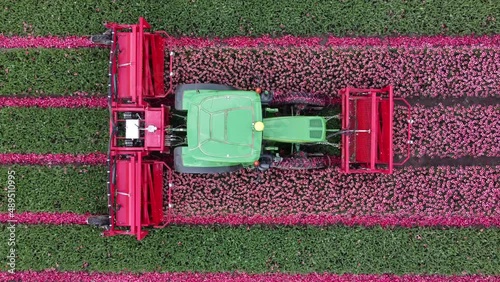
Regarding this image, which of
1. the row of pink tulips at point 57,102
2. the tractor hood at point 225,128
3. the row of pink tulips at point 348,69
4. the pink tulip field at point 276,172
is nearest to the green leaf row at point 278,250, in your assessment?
the pink tulip field at point 276,172

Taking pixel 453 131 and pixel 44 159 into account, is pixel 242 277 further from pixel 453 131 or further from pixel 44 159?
pixel 453 131

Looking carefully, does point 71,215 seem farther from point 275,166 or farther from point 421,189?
→ point 421,189

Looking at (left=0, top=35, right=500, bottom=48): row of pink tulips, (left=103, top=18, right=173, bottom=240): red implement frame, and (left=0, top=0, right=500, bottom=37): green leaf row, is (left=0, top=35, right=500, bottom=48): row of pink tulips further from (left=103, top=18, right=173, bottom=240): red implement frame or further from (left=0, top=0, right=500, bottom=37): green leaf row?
(left=103, top=18, right=173, bottom=240): red implement frame

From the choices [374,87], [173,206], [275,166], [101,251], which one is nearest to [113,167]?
[173,206]

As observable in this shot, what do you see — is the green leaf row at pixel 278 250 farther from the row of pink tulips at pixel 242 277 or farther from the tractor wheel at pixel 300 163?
the tractor wheel at pixel 300 163

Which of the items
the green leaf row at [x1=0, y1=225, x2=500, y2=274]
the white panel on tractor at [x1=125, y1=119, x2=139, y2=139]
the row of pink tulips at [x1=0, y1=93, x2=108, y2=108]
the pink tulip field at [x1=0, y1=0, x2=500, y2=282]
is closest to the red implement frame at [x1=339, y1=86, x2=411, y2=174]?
the pink tulip field at [x1=0, y1=0, x2=500, y2=282]

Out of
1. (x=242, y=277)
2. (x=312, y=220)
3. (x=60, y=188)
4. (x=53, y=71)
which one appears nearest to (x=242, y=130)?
(x=312, y=220)

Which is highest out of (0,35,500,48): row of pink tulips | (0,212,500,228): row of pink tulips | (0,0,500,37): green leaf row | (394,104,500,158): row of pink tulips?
(0,0,500,37): green leaf row
